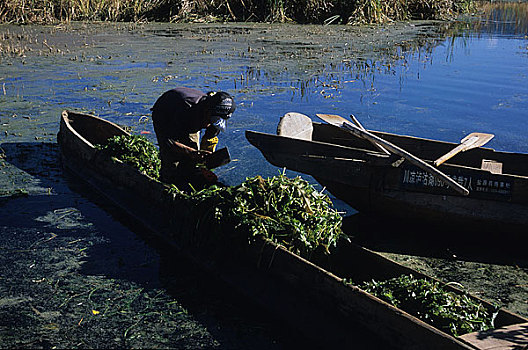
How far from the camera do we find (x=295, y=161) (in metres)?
5.87

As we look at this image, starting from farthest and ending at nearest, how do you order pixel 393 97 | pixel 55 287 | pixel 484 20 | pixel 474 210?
pixel 484 20
pixel 393 97
pixel 474 210
pixel 55 287

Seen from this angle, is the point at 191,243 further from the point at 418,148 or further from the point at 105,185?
the point at 418,148

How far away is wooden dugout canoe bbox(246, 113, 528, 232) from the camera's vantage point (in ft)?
16.5

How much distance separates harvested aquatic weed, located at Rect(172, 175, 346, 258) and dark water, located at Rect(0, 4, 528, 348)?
582 millimetres

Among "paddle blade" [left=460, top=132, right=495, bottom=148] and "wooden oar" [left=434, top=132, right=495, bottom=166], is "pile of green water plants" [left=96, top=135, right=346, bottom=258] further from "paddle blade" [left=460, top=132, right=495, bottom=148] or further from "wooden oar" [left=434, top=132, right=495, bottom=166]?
"paddle blade" [left=460, top=132, right=495, bottom=148]

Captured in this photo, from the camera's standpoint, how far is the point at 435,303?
11.7ft

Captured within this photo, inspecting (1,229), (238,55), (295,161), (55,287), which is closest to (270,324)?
(55,287)

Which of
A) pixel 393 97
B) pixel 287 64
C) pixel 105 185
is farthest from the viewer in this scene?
pixel 287 64

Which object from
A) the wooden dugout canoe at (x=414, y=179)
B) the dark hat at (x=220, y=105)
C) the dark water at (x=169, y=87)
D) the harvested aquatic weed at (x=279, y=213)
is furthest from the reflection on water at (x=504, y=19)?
the harvested aquatic weed at (x=279, y=213)

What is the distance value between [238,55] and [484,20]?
14.3 metres

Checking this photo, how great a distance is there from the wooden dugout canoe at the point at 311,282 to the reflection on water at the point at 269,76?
164cm

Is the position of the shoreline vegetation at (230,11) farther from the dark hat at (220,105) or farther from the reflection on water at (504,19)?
the dark hat at (220,105)

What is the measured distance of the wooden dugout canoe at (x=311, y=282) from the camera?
3.36 m

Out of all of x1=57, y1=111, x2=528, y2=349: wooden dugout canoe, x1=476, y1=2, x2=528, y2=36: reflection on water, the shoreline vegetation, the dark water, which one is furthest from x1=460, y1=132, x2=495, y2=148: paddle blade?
x1=476, y1=2, x2=528, y2=36: reflection on water
